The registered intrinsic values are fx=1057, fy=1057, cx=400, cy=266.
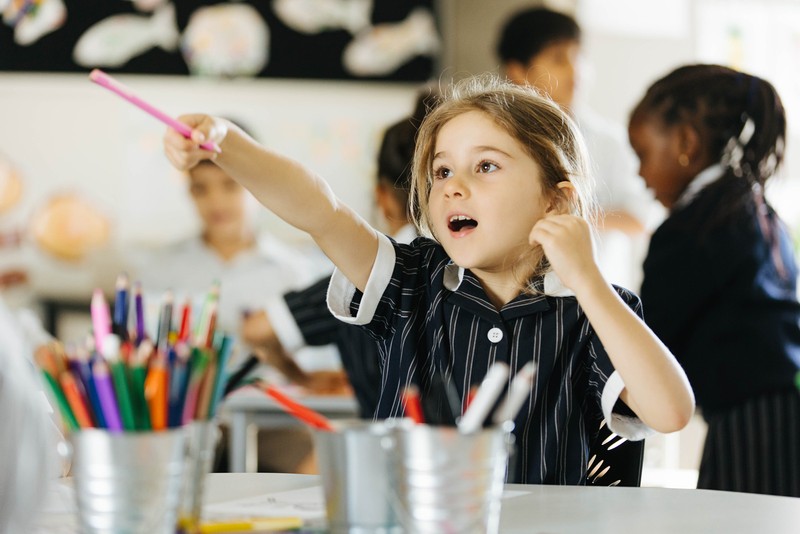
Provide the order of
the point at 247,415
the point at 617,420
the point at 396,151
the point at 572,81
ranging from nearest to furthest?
the point at 617,420, the point at 396,151, the point at 247,415, the point at 572,81

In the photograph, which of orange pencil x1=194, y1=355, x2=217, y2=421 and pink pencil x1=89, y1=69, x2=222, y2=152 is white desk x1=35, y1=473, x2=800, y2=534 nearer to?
orange pencil x1=194, y1=355, x2=217, y2=421

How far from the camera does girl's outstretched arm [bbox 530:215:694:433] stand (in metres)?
1.03

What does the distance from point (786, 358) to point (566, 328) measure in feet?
2.93

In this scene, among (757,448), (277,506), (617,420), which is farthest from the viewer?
(757,448)

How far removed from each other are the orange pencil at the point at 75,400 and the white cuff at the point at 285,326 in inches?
61.5

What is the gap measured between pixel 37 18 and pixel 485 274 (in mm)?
3151

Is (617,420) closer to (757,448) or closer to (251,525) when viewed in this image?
(251,525)

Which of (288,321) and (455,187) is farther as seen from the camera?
(288,321)

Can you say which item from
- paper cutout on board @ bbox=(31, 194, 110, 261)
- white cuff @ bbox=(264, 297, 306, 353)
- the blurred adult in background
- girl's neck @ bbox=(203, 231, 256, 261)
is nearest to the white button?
white cuff @ bbox=(264, 297, 306, 353)

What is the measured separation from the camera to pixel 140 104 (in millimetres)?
908

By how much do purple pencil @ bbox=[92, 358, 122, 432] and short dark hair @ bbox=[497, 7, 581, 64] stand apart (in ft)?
9.05

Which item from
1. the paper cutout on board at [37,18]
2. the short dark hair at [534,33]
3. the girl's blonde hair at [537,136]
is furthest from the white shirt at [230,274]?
the girl's blonde hair at [537,136]

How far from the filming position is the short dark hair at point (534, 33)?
321 centimetres

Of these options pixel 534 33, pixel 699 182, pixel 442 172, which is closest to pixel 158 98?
pixel 534 33
